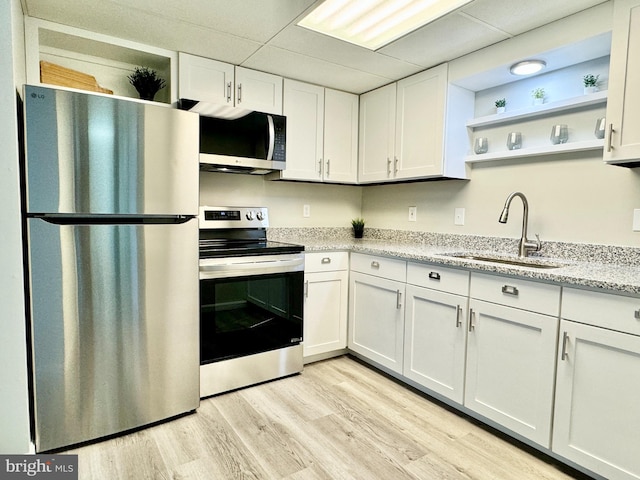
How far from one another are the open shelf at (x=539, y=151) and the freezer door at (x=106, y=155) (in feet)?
5.77

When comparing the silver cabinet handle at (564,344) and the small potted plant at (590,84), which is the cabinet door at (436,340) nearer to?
the silver cabinet handle at (564,344)

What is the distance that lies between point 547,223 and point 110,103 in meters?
2.38

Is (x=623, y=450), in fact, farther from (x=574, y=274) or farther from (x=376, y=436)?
A: (x=376, y=436)

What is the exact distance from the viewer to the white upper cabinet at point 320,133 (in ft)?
9.06

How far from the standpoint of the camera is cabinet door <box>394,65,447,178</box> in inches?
96.3

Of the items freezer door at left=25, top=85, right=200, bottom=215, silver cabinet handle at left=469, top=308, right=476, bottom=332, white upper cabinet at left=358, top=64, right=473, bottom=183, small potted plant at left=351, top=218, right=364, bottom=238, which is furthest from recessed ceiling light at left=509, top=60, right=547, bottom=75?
freezer door at left=25, top=85, right=200, bottom=215

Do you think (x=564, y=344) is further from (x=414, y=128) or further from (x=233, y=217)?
(x=233, y=217)

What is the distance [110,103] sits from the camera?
1.67 meters

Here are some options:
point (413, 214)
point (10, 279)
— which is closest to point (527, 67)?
point (413, 214)

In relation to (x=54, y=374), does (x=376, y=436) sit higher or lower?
lower

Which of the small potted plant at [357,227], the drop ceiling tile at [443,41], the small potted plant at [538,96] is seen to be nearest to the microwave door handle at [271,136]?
the drop ceiling tile at [443,41]

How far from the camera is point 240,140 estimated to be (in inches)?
95.3

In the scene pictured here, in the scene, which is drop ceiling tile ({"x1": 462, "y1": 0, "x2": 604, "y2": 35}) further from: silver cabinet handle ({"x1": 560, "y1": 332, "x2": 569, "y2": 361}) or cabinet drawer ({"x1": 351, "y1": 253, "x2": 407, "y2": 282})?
silver cabinet handle ({"x1": 560, "y1": 332, "x2": 569, "y2": 361})

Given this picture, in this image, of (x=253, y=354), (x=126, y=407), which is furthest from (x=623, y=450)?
(x=126, y=407)
